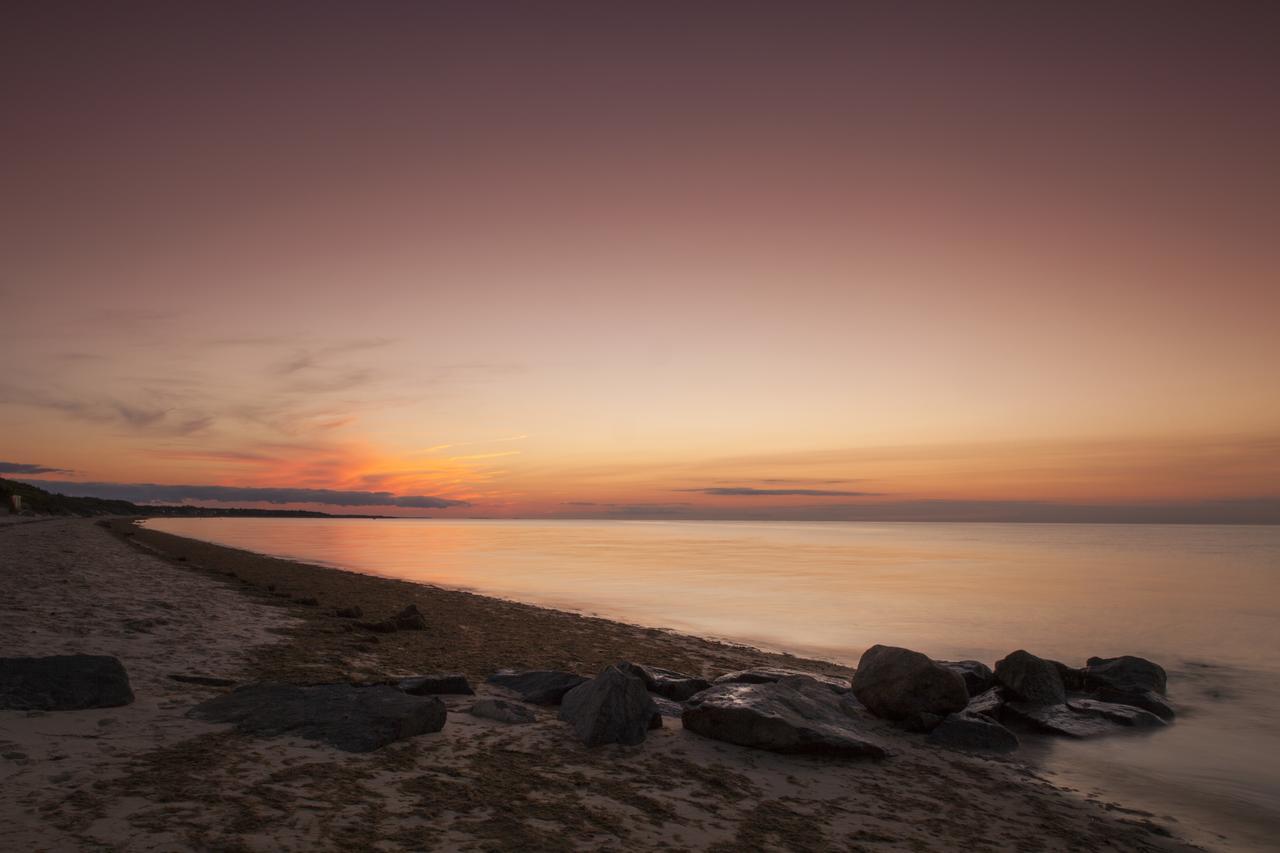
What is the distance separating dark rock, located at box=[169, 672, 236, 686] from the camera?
30.0ft

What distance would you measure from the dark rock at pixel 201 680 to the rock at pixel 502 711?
11.3 feet

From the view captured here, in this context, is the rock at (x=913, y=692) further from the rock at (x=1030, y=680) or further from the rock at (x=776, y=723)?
the rock at (x=1030, y=680)

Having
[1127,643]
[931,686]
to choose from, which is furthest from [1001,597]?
[931,686]

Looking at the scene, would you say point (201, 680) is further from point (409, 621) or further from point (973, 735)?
point (973, 735)

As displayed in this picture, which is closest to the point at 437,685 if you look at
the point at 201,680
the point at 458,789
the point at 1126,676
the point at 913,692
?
the point at 201,680

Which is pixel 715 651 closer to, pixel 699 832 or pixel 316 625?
pixel 316 625

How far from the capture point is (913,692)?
10.1 m

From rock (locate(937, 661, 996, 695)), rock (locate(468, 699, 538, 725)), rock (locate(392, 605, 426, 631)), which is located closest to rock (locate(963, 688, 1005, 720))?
rock (locate(937, 661, 996, 695))

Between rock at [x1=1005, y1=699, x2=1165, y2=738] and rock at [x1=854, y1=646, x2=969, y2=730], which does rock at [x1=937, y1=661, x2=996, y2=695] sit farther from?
rock at [x1=854, y1=646, x2=969, y2=730]

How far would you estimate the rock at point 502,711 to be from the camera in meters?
8.51

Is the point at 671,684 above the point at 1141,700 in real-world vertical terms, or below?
above

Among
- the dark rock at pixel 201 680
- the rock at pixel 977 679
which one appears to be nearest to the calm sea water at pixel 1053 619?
the rock at pixel 977 679

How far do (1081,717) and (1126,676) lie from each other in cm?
392

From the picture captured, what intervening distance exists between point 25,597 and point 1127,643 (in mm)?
30759
